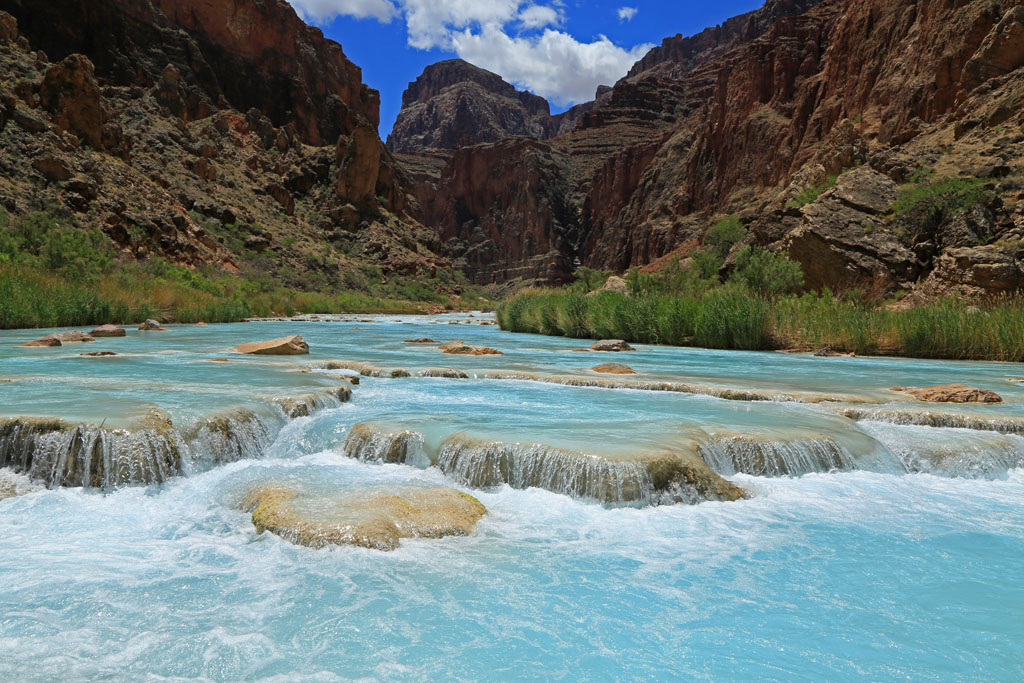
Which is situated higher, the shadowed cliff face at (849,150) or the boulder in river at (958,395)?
the shadowed cliff face at (849,150)

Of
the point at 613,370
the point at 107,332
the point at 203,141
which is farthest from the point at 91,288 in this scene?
the point at 203,141

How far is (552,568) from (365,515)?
1.28m

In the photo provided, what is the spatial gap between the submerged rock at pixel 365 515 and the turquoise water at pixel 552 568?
109 millimetres

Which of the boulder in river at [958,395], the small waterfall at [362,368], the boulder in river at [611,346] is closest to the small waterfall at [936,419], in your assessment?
the boulder in river at [958,395]

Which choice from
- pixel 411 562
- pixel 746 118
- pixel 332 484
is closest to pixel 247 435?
pixel 332 484

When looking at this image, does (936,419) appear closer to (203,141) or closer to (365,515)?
(365,515)

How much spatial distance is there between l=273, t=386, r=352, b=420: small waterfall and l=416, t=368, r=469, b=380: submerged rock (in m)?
2.37

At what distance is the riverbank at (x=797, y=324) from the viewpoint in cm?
1331

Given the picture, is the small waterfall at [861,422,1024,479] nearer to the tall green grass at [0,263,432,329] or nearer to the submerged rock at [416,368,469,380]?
the submerged rock at [416,368,469,380]

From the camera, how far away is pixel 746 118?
69.2m

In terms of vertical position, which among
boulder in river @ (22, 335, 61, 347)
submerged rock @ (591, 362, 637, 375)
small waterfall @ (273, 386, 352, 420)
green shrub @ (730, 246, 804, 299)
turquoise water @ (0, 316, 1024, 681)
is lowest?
turquoise water @ (0, 316, 1024, 681)

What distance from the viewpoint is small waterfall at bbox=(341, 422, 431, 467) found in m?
5.89

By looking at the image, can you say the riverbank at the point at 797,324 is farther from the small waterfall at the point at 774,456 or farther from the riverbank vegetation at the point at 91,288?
the riverbank vegetation at the point at 91,288

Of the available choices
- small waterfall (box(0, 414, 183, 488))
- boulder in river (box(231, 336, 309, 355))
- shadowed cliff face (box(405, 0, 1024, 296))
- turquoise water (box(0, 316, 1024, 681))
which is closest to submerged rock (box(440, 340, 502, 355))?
boulder in river (box(231, 336, 309, 355))
